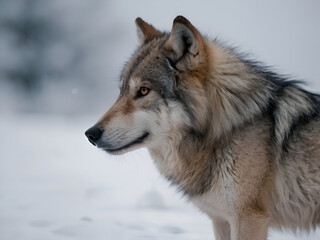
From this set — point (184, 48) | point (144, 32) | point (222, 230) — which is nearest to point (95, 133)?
point (184, 48)

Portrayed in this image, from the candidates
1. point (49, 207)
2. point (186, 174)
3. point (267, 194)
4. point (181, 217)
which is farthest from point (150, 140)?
point (49, 207)

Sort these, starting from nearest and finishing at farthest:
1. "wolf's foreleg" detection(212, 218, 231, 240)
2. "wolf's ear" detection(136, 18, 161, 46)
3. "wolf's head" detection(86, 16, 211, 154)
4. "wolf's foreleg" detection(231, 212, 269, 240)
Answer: "wolf's foreleg" detection(231, 212, 269, 240)
"wolf's head" detection(86, 16, 211, 154)
"wolf's foreleg" detection(212, 218, 231, 240)
"wolf's ear" detection(136, 18, 161, 46)

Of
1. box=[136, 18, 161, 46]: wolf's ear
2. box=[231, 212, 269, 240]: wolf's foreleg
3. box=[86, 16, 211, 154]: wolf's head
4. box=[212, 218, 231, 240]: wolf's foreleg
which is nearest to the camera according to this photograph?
box=[231, 212, 269, 240]: wolf's foreleg

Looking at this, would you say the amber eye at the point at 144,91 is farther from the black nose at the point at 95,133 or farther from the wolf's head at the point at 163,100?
the black nose at the point at 95,133

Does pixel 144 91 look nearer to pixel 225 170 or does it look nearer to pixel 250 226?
pixel 225 170

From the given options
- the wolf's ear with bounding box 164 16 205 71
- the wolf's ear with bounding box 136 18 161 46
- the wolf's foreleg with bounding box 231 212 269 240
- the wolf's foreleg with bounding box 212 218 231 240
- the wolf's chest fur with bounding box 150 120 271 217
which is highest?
the wolf's ear with bounding box 136 18 161 46

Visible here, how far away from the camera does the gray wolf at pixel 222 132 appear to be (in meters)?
2.28

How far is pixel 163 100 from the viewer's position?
7.84ft

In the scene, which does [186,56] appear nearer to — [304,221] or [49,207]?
[304,221]

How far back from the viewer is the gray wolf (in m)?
2.28

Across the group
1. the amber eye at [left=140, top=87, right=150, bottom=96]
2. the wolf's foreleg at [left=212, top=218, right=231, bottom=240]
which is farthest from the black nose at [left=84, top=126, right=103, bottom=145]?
the wolf's foreleg at [left=212, top=218, right=231, bottom=240]

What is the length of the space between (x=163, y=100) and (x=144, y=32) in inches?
32.1

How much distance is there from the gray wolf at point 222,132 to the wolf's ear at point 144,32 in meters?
0.35

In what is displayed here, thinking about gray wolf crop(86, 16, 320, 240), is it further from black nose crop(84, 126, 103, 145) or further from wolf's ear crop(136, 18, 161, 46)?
wolf's ear crop(136, 18, 161, 46)
